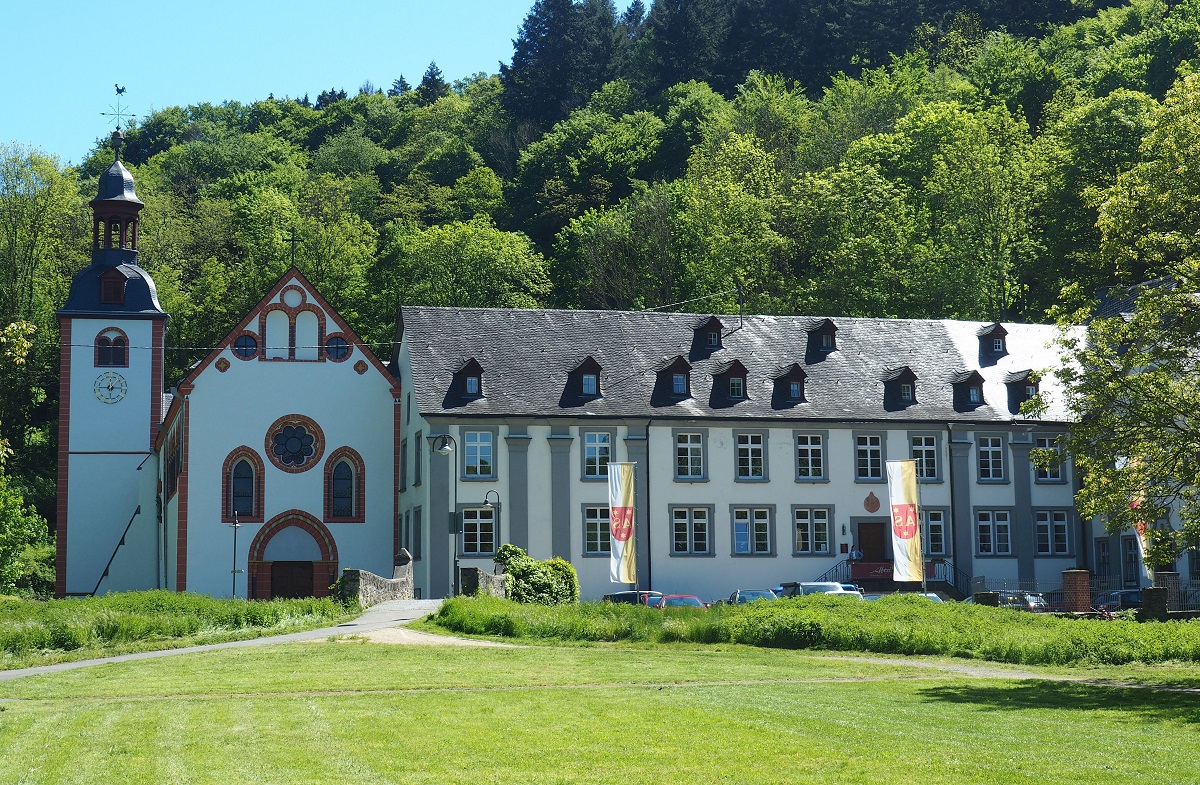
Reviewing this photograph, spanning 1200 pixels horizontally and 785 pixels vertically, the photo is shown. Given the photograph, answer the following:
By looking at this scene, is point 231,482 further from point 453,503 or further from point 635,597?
point 635,597

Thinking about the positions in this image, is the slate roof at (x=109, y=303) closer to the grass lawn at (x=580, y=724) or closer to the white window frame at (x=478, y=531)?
the white window frame at (x=478, y=531)

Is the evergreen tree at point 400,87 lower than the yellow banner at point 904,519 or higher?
higher

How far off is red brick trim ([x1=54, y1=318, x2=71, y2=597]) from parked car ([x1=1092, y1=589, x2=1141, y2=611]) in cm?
4059

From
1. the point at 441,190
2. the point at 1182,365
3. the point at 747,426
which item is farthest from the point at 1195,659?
the point at 441,190

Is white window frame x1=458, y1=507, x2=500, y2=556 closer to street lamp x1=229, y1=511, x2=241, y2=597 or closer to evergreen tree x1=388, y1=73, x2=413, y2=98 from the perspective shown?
street lamp x1=229, y1=511, x2=241, y2=597

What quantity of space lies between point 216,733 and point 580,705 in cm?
503

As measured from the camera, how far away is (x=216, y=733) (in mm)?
17141

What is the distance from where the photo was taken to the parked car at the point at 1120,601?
47.1 meters

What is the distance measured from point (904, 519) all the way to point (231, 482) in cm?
2491

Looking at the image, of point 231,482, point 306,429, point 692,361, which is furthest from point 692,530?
point 231,482

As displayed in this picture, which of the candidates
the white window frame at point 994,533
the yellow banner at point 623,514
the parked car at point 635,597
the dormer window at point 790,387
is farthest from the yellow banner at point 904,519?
the white window frame at point 994,533

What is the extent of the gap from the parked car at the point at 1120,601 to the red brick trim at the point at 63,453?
40586 mm

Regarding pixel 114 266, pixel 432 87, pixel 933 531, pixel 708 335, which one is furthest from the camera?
pixel 432 87

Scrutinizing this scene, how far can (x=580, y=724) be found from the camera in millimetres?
18000
